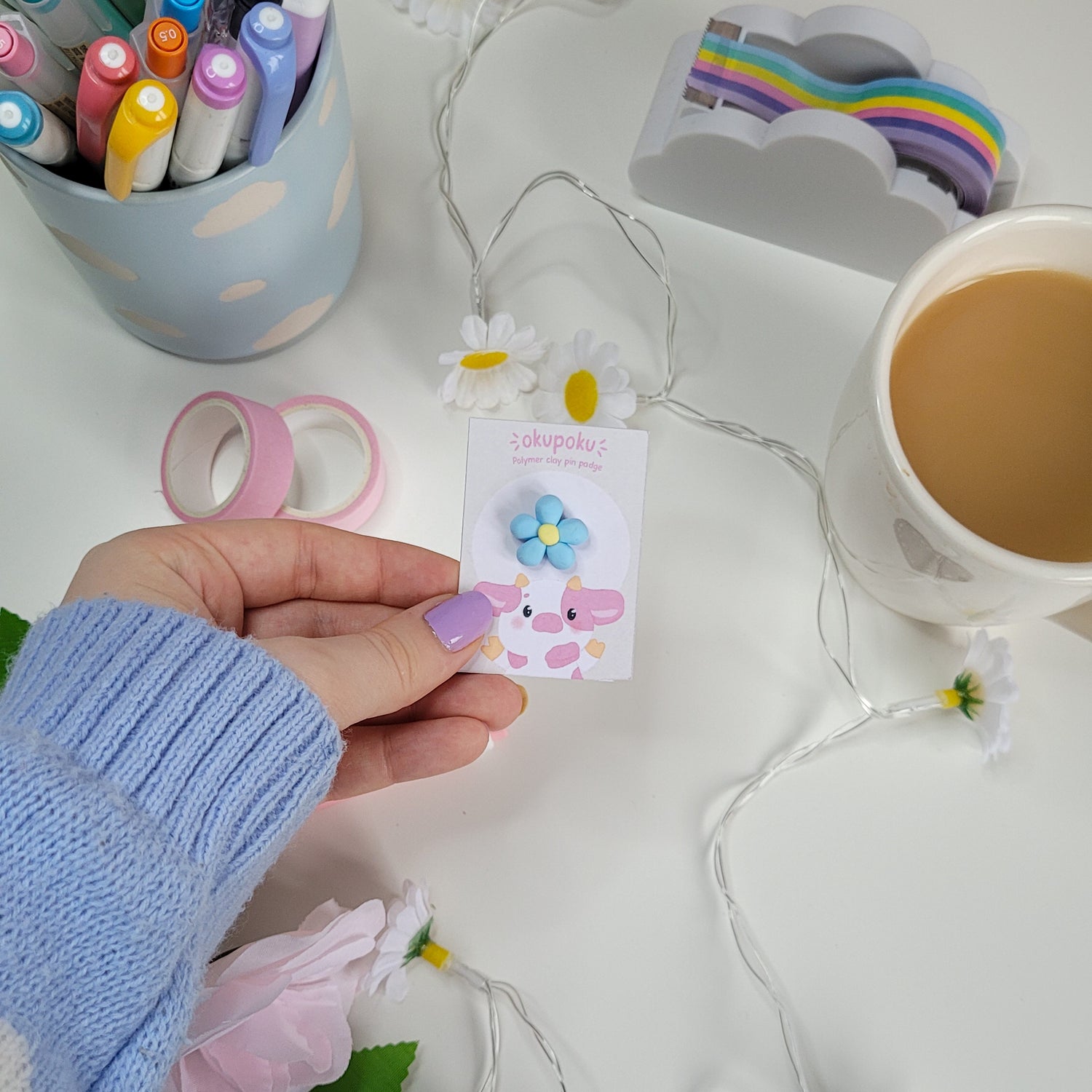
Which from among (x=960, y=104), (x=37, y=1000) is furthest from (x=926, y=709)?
(x=37, y=1000)

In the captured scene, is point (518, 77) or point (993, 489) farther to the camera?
point (518, 77)

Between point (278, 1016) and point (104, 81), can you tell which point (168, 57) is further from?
point (278, 1016)

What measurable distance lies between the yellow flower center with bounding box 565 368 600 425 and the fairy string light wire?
47 mm

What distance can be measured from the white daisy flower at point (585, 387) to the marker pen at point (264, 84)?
190mm

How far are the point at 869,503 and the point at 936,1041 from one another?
0.29m

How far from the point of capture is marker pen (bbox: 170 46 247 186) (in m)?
0.40

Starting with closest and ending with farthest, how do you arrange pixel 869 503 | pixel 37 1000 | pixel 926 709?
pixel 37 1000 < pixel 869 503 < pixel 926 709

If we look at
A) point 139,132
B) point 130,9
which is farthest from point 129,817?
point 130,9

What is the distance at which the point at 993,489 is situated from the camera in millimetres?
466

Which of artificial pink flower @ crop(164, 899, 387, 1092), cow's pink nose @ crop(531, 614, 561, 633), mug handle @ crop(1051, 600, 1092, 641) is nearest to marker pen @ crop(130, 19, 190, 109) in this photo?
cow's pink nose @ crop(531, 614, 561, 633)

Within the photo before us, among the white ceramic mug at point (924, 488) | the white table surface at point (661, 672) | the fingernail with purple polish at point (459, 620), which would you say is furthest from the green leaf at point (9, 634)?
the white ceramic mug at point (924, 488)

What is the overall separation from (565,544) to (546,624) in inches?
1.6

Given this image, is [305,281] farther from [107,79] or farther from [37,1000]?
[37,1000]

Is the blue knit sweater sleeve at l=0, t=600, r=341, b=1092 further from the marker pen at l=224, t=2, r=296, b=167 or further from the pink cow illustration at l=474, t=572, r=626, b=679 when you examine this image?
the marker pen at l=224, t=2, r=296, b=167
